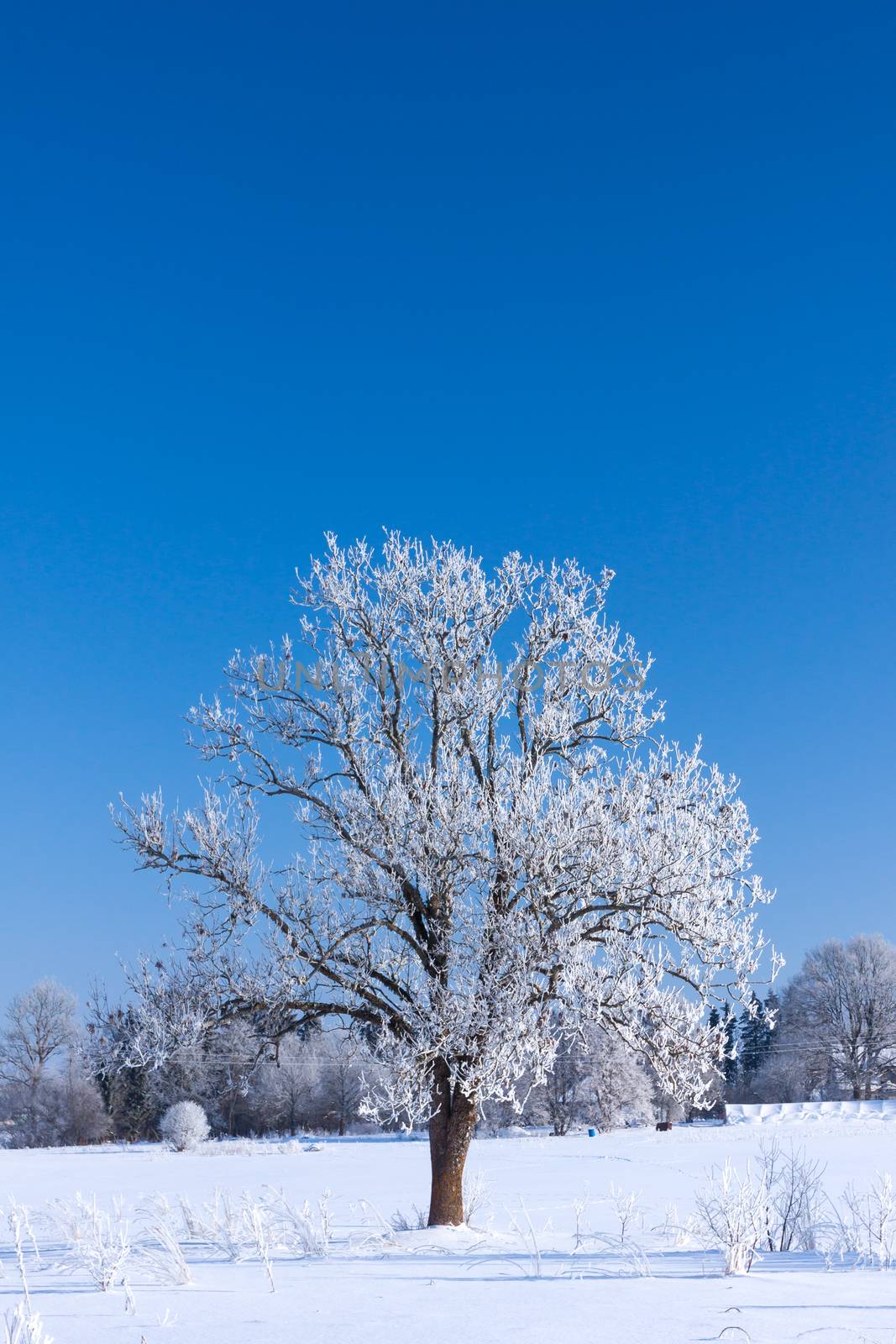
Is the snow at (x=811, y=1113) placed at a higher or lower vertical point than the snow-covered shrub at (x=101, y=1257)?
lower

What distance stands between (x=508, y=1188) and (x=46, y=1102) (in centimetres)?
5017

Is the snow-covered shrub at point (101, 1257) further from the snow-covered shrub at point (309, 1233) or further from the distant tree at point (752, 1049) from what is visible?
the distant tree at point (752, 1049)

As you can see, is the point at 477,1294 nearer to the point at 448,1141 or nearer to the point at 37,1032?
the point at 448,1141

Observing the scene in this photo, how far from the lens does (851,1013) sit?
59438 millimetres

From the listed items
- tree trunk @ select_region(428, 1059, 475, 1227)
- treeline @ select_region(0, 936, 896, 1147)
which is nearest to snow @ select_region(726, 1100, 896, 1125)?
treeline @ select_region(0, 936, 896, 1147)

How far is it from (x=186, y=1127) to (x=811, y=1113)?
88.5 feet

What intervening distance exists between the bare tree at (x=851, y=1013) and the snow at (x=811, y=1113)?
1017 centimetres

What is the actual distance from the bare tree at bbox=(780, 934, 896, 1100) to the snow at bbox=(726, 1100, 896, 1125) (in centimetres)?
1017

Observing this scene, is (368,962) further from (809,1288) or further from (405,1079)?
(809,1288)

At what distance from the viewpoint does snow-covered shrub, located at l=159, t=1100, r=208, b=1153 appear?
4541cm

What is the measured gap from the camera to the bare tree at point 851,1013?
58375mm

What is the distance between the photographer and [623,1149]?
35.6 m

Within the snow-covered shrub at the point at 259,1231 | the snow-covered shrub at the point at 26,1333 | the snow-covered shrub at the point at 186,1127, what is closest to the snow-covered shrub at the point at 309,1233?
the snow-covered shrub at the point at 259,1231

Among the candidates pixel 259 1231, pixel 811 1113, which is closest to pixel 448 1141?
pixel 259 1231
